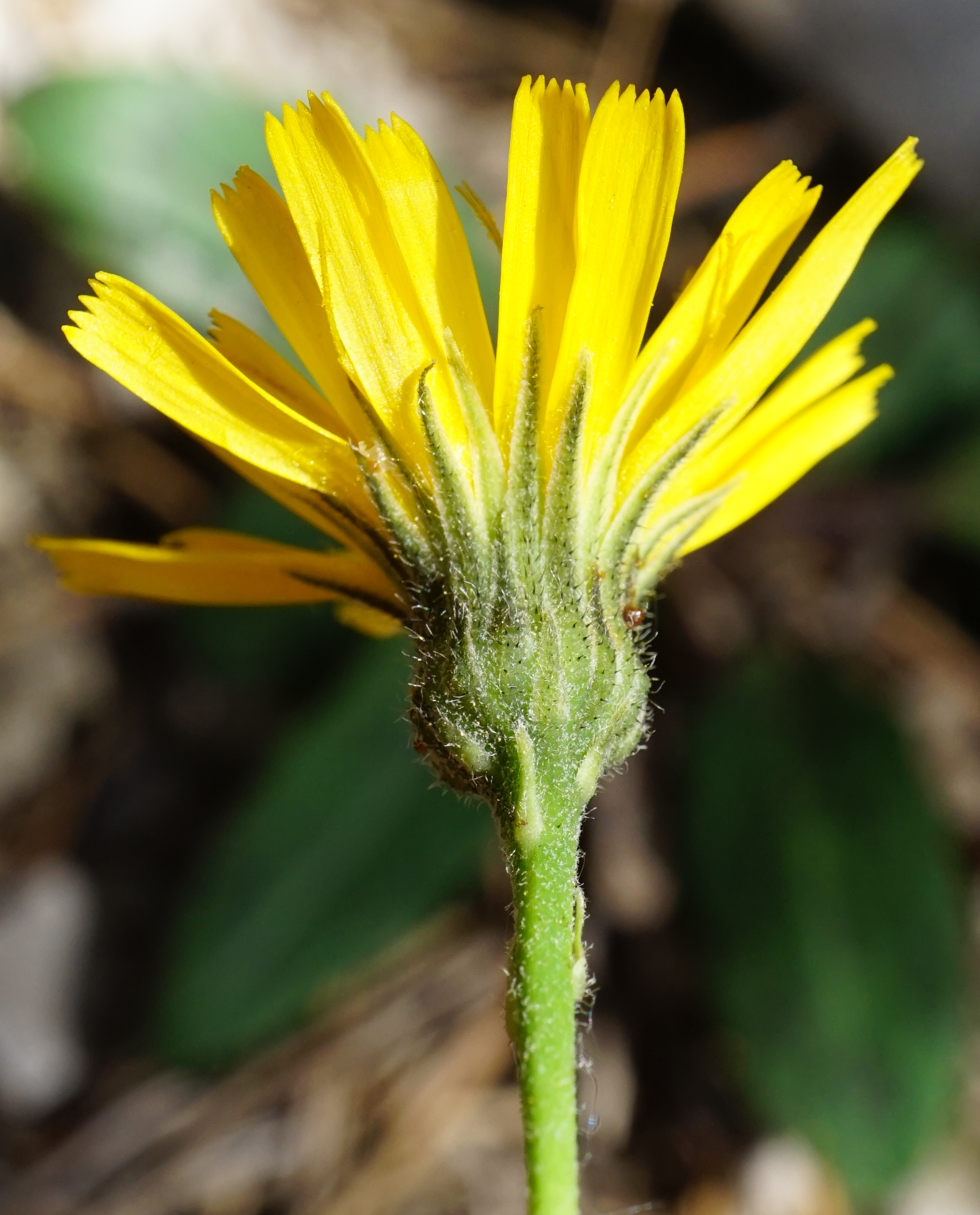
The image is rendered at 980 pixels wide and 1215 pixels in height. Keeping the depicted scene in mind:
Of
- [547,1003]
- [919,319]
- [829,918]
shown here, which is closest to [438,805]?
[829,918]

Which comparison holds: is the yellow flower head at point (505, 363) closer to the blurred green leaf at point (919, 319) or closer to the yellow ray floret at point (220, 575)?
the yellow ray floret at point (220, 575)

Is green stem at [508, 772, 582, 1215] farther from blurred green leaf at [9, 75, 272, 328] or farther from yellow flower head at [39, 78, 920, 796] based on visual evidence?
blurred green leaf at [9, 75, 272, 328]

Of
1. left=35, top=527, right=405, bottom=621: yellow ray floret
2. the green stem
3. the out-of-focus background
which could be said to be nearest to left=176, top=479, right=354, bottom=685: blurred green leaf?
the out-of-focus background

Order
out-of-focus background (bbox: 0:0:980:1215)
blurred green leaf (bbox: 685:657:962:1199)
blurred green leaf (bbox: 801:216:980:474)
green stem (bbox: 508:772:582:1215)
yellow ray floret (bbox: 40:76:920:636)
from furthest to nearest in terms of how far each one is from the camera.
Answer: blurred green leaf (bbox: 801:216:980:474) → out-of-focus background (bbox: 0:0:980:1215) → blurred green leaf (bbox: 685:657:962:1199) → yellow ray floret (bbox: 40:76:920:636) → green stem (bbox: 508:772:582:1215)

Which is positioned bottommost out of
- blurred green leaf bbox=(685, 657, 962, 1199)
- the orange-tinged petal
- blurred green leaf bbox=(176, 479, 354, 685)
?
blurred green leaf bbox=(685, 657, 962, 1199)

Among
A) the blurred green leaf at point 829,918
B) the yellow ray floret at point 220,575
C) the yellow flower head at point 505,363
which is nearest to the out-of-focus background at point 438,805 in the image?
the blurred green leaf at point 829,918

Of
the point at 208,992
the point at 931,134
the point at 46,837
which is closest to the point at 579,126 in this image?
the point at 208,992

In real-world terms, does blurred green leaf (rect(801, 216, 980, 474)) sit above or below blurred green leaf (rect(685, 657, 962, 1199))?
above

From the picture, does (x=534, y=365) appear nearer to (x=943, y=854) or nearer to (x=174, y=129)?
(x=943, y=854)

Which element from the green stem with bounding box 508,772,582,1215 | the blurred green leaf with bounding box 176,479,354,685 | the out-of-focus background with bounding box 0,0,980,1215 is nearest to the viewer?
the green stem with bounding box 508,772,582,1215

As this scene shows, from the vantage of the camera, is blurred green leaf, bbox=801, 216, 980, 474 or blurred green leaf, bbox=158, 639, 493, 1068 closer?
blurred green leaf, bbox=158, 639, 493, 1068
